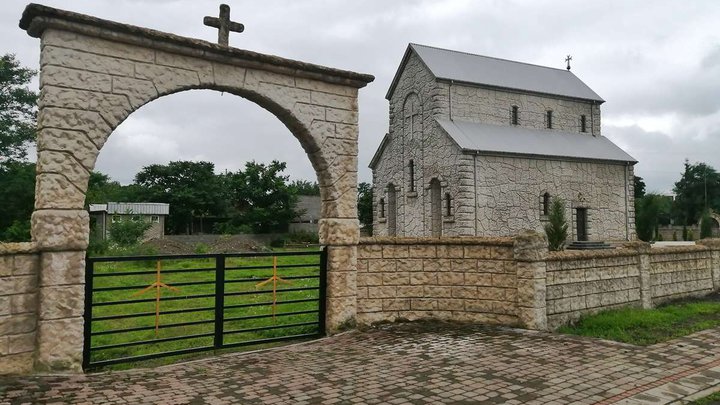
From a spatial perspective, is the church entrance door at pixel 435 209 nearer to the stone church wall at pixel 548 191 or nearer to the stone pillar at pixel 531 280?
the stone church wall at pixel 548 191

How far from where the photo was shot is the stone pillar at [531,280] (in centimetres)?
820

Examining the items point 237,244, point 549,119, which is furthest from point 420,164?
point 237,244

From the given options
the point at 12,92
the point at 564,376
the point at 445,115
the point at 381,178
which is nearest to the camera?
the point at 564,376

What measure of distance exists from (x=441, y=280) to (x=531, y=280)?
1506 millimetres

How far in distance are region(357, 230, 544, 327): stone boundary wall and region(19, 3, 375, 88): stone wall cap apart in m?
2.84

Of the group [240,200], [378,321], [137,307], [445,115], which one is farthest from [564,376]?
[240,200]

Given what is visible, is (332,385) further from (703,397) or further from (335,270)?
(703,397)

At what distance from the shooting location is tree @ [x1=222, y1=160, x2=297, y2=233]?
40.9 metres

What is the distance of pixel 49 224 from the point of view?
5625mm

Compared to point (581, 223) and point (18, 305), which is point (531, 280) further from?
point (581, 223)

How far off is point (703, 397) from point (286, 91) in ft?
20.8

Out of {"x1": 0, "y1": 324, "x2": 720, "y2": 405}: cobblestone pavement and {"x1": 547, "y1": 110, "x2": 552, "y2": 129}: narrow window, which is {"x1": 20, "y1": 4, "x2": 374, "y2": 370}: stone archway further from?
{"x1": 547, "y1": 110, "x2": 552, "y2": 129}: narrow window

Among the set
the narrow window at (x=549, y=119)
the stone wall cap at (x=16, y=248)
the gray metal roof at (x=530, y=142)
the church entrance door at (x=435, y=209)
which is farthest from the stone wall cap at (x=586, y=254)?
the narrow window at (x=549, y=119)

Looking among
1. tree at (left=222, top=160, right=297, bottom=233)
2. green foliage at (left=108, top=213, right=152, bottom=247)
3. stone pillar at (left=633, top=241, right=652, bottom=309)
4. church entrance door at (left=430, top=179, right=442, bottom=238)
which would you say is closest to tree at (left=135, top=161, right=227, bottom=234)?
tree at (left=222, top=160, right=297, bottom=233)
